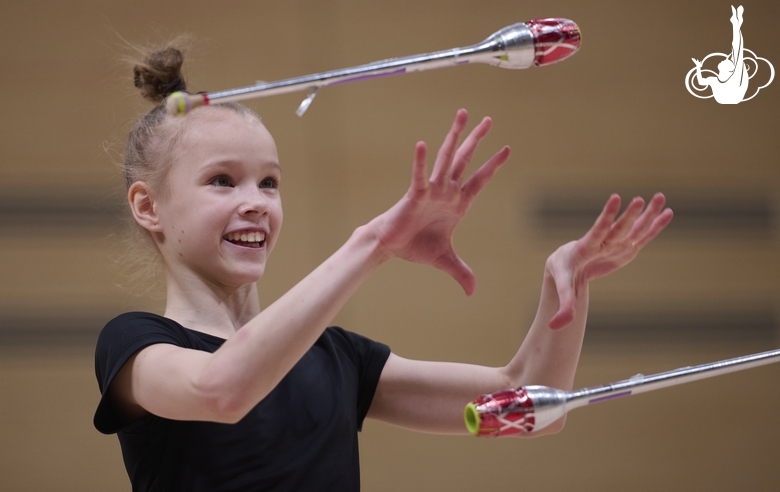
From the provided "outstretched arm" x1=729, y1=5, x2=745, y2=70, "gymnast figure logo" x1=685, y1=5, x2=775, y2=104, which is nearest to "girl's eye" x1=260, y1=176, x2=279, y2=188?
"gymnast figure logo" x1=685, y1=5, x2=775, y2=104

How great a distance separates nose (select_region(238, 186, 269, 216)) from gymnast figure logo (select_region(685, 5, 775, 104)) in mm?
1659

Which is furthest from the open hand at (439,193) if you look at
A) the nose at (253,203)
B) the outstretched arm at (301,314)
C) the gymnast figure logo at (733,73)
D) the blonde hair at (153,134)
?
the gymnast figure logo at (733,73)

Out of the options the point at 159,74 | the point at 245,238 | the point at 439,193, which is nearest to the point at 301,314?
the point at 439,193

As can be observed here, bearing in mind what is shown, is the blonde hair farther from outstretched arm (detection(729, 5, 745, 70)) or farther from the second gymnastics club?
outstretched arm (detection(729, 5, 745, 70))

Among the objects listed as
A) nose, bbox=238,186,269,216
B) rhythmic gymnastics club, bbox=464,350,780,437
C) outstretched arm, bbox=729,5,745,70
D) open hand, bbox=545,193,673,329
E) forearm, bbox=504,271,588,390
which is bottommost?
rhythmic gymnastics club, bbox=464,350,780,437

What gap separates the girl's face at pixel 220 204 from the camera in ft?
3.43

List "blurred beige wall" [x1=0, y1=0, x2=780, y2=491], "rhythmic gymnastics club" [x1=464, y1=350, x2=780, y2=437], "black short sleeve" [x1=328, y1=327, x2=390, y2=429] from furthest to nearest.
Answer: "blurred beige wall" [x1=0, y1=0, x2=780, y2=491], "black short sleeve" [x1=328, y1=327, x2=390, y2=429], "rhythmic gymnastics club" [x1=464, y1=350, x2=780, y2=437]

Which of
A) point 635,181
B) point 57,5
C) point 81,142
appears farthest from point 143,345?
point 635,181

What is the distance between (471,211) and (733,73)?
37.0 inches

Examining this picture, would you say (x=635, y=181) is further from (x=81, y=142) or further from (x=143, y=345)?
(x=143, y=345)

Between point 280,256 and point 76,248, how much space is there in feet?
1.74

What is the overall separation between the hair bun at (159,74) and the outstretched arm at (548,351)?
0.53 meters

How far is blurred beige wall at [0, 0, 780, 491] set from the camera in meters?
2.10

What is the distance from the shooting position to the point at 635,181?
2303mm
